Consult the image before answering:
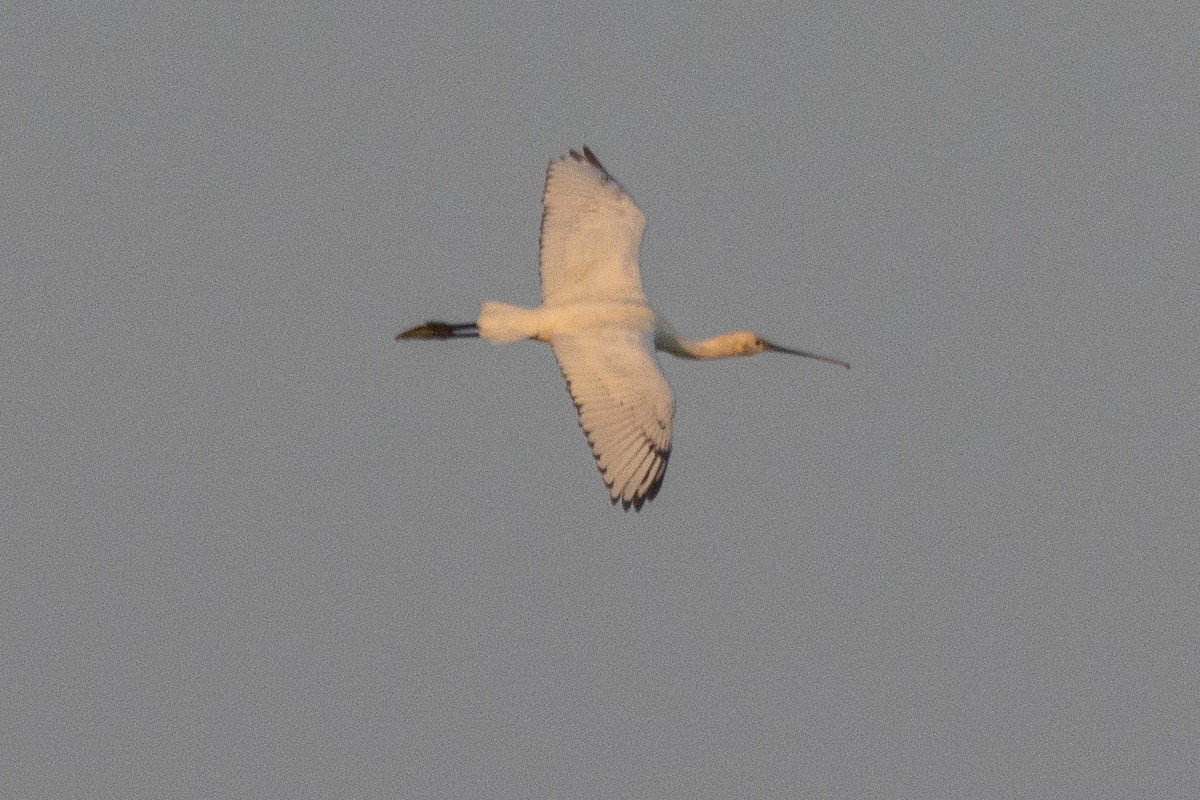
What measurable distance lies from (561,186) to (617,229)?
72 centimetres

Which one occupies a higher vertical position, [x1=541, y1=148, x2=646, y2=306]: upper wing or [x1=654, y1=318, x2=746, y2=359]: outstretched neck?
Answer: [x1=541, y1=148, x2=646, y2=306]: upper wing

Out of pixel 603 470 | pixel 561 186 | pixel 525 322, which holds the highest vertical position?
pixel 561 186

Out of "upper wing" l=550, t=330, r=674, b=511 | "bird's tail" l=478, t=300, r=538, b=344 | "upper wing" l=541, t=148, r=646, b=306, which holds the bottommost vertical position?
"upper wing" l=550, t=330, r=674, b=511

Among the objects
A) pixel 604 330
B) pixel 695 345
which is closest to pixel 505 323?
pixel 604 330

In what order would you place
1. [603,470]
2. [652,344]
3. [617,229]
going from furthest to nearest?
[617,229] < [652,344] < [603,470]

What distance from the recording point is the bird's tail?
20406 millimetres

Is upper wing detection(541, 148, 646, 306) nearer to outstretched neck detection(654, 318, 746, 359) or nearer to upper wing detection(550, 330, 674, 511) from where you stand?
outstretched neck detection(654, 318, 746, 359)

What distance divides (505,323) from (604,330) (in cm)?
86

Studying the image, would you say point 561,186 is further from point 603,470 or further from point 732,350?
point 603,470

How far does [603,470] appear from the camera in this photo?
18.8 metres

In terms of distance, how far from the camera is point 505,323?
20.5m

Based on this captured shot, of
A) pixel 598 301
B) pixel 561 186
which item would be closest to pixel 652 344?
A: pixel 598 301

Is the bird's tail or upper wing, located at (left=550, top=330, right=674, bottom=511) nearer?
upper wing, located at (left=550, top=330, right=674, bottom=511)

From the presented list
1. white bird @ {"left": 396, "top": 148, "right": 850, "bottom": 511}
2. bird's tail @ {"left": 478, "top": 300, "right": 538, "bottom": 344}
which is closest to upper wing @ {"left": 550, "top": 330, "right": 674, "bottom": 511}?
white bird @ {"left": 396, "top": 148, "right": 850, "bottom": 511}
